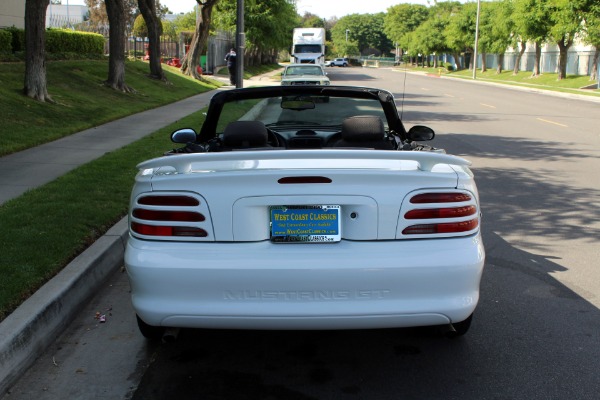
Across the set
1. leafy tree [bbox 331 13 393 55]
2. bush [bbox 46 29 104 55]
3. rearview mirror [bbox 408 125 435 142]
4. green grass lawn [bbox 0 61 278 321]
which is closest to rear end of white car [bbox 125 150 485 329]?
green grass lawn [bbox 0 61 278 321]

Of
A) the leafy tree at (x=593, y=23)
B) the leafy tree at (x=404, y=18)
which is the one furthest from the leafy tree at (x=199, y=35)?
the leafy tree at (x=404, y=18)

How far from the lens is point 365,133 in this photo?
201 inches

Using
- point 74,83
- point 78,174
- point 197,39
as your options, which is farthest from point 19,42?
point 78,174

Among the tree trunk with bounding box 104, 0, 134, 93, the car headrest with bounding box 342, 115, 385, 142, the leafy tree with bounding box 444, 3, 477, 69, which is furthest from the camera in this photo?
the leafy tree with bounding box 444, 3, 477, 69

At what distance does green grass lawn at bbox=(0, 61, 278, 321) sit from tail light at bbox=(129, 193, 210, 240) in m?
1.31

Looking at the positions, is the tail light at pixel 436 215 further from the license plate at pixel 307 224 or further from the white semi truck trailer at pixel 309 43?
the white semi truck trailer at pixel 309 43

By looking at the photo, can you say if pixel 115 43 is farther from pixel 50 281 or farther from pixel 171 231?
pixel 171 231

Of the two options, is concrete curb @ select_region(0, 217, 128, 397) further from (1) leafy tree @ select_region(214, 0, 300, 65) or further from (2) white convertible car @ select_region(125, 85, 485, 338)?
(1) leafy tree @ select_region(214, 0, 300, 65)

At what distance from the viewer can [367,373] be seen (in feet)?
12.8

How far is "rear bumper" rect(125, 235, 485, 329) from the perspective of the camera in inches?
135

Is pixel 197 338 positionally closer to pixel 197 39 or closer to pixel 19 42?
pixel 19 42

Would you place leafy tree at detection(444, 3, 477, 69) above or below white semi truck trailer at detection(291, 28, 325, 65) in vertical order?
above

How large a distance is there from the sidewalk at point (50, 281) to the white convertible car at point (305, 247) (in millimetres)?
820

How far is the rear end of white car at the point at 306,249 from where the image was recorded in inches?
136
